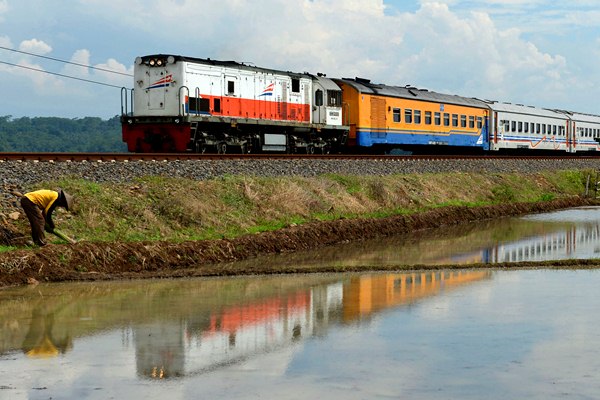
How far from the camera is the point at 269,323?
11445mm

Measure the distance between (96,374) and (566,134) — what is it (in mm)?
61349

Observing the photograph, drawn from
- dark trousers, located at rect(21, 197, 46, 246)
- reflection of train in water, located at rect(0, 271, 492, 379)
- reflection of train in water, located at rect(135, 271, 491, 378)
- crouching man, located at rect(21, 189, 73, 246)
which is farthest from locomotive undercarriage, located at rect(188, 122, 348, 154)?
reflection of train in water, located at rect(135, 271, 491, 378)

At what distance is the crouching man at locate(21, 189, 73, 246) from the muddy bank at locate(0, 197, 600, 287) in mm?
384

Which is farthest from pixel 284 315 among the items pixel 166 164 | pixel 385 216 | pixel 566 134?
pixel 566 134

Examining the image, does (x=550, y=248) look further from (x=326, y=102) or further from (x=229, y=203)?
(x=326, y=102)

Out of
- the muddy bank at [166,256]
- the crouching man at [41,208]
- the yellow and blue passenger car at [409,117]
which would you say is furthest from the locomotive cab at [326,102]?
the crouching man at [41,208]

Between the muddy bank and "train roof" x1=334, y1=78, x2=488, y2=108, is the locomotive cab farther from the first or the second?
the muddy bank

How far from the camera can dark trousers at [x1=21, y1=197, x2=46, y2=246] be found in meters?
16.5

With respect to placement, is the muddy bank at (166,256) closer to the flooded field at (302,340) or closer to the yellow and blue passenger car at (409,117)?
the flooded field at (302,340)

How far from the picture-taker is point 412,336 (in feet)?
33.9

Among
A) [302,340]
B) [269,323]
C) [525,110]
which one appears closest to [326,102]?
[525,110]

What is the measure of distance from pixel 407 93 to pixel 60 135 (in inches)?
3293

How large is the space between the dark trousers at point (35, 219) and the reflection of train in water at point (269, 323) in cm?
570

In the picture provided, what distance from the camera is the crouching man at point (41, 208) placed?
16.5m
